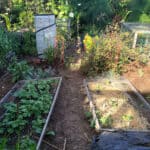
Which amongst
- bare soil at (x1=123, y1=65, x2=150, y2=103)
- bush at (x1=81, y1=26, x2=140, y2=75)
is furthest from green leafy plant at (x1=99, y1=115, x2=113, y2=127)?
bush at (x1=81, y1=26, x2=140, y2=75)

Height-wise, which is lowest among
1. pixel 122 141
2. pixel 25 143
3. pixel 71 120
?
pixel 71 120

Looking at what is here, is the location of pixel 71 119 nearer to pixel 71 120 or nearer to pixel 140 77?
pixel 71 120

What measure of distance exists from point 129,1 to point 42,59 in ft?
16.2

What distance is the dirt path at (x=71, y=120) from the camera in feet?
10.7

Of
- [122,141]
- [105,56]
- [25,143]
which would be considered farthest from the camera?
[105,56]

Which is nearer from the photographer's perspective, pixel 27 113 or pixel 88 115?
pixel 27 113

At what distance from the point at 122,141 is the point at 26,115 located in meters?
1.46

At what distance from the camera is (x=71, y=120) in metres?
3.75

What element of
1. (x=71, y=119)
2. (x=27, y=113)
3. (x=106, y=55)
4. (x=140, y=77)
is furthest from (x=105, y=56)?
(x=27, y=113)

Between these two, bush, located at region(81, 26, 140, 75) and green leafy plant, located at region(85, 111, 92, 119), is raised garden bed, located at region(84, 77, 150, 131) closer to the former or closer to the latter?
green leafy plant, located at region(85, 111, 92, 119)

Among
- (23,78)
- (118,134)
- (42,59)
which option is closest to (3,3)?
(42,59)

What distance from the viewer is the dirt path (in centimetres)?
327

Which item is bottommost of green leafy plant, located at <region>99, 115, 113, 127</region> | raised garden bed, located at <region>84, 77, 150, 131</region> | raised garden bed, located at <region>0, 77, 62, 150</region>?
raised garden bed, located at <region>84, 77, 150, 131</region>

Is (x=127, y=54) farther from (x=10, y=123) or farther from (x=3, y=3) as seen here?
(x=3, y=3)
